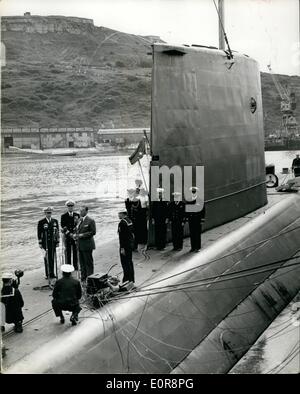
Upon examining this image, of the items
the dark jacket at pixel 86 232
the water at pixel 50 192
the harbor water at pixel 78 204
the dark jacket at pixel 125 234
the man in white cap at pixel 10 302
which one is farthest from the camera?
the water at pixel 50 192

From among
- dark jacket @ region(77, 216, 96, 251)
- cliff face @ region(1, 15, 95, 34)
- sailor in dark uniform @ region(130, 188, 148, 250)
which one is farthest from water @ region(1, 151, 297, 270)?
cliff face @ region(1, 15, 95, 34)

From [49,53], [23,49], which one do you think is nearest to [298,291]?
[49,53]

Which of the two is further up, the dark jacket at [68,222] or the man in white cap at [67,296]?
the dark jacket at [68,222]

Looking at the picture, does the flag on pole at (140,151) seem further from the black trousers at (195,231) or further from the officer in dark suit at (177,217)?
the black trousers at (195,231)

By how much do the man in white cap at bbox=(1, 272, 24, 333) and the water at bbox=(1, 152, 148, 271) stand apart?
8806 mm

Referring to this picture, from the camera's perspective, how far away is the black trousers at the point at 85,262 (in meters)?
7.73

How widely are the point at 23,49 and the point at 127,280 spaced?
73.0 meters

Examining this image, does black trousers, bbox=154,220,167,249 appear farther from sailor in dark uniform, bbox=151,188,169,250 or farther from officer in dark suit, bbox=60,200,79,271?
officer in dark suit, bbox=60,200,79,271

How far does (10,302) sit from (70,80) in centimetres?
8019

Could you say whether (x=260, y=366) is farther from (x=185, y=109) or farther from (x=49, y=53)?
(x=49, y=53)

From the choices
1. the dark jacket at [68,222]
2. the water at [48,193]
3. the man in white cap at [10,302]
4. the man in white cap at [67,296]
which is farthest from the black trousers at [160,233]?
the water at [48,193]

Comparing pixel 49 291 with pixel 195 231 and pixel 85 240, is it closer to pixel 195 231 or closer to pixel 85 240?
pixel 85 240

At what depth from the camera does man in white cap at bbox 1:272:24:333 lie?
19.0 ft
